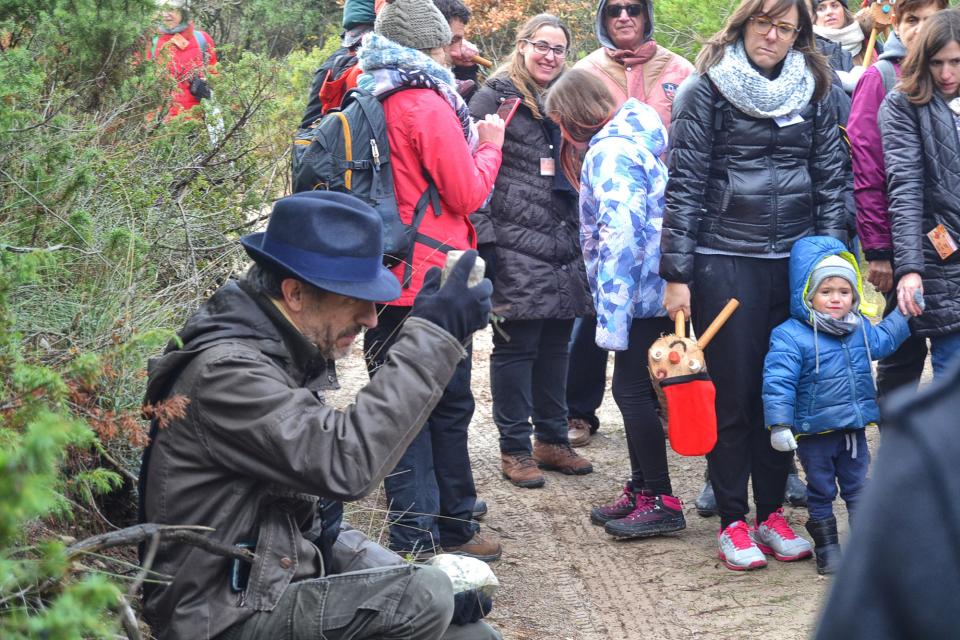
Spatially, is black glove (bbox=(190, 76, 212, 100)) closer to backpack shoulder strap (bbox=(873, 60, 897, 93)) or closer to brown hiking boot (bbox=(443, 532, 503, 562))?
brown hiking boot (bbox=(443, 532, 503, 562))

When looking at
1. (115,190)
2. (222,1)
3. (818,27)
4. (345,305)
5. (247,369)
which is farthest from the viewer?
(222,1)

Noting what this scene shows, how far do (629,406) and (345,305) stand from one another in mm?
2450

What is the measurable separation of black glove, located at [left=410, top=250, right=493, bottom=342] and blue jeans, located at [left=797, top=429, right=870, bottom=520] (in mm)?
2246

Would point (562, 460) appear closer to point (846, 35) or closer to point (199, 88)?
point (199, 88)

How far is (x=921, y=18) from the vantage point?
548cm

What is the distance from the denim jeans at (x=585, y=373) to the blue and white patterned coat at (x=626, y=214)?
1348mm

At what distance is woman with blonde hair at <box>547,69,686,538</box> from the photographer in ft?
16.4

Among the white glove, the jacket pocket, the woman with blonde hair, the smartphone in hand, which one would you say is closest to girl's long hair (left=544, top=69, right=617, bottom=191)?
the woman with blonde hair

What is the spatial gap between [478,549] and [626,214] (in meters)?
1.63

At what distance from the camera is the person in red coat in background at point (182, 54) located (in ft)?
18.1

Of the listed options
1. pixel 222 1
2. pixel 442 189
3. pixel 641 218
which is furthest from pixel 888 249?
pixel 222 1

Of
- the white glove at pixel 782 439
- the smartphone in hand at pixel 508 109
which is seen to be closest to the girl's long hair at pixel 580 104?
the smartphone in hand at pixel 508 109

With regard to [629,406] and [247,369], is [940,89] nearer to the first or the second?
[629,406]

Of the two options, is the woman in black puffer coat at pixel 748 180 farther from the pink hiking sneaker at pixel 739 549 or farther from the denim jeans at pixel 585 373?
the denim jeans at pixel 585 373
